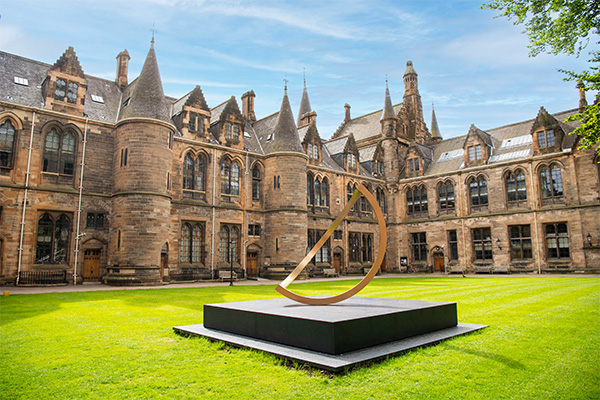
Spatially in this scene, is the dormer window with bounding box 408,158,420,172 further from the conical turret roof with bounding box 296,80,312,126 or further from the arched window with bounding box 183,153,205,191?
the arched window with bounding box 183,153,205,191

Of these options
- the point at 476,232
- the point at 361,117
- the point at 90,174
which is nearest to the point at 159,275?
the point at 90,174

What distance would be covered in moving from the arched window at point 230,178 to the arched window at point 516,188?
24639 millimetres

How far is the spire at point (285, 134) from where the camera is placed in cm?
3300

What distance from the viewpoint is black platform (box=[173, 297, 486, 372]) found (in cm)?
682

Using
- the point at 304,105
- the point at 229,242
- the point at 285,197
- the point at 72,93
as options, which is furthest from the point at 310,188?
the point at 304,105

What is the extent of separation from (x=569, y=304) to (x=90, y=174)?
25.8 meters

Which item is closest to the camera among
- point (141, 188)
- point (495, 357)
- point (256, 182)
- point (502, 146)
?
point (495, 357)

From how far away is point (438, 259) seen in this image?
41781mm

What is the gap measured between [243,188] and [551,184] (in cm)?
2628

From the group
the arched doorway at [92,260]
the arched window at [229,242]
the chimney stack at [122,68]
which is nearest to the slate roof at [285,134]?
the arched window at [229,242]

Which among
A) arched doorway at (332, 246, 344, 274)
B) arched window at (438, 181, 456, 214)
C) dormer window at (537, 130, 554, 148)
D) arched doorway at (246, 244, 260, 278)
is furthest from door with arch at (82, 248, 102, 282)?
dormer window at (537, 130, 554, 148)

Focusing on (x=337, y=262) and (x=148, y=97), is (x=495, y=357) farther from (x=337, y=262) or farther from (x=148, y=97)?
(x=337, y=262)

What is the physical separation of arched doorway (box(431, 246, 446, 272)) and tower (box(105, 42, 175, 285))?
27935 mm

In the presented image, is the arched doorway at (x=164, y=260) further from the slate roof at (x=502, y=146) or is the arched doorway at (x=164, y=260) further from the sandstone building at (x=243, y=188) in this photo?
the slate roof at (x=502, y=146)
